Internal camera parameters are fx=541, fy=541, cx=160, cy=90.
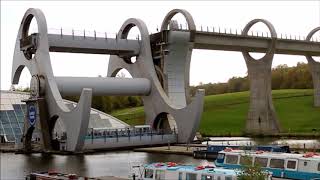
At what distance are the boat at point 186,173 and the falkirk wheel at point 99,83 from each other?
21413 mm

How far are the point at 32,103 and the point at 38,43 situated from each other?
242 inches

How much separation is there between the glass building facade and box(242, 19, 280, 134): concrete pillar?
1892cm

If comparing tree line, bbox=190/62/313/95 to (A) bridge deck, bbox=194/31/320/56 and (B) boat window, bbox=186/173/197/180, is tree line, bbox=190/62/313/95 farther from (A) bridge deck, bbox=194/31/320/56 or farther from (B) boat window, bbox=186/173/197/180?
(B) boat window, bbox=186/173/197/180

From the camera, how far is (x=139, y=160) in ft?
140

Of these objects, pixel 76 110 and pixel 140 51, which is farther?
pixel 140 51

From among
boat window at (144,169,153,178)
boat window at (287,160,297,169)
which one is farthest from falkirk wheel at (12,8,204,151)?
boat window at (287,160,297,169)

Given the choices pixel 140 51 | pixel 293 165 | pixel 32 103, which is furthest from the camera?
pixel 140 51

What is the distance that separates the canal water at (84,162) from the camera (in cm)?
3578

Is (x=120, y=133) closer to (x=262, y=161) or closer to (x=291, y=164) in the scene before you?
(x=262, y=161)

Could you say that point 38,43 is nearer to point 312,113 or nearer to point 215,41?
point 215,41

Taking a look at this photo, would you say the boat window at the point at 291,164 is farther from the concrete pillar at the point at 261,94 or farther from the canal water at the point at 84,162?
the concrete pillar at the point at 261,94

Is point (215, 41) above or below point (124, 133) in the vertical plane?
above

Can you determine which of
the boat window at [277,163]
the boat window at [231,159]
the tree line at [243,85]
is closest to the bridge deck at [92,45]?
the boat window at [231,159]

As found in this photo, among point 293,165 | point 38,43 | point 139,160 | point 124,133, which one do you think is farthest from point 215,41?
point 293,165
